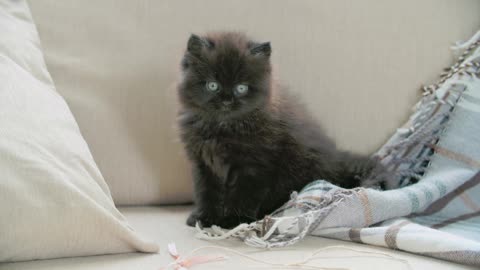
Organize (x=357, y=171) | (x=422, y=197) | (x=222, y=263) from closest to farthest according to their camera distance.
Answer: (x=222, y=263), (x=422, y=197), (x=357, y=171)

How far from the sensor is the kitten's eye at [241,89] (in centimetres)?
157

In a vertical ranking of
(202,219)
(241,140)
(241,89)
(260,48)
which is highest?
(260,48)

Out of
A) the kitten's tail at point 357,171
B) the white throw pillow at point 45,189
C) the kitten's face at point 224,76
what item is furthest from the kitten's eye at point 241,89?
the white throw pillow at point 45,189

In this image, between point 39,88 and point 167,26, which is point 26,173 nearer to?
point 39,88

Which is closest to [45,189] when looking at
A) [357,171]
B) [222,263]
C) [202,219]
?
[222,263]

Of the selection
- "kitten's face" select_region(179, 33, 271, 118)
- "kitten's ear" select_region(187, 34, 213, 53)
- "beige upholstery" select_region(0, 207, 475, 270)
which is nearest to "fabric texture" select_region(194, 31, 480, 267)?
"beige upholstery" select_region(0, 207, 475, 270)

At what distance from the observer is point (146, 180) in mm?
1711

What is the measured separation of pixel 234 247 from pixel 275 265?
7.7 inches

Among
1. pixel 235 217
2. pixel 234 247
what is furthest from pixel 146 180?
pixel 234 247

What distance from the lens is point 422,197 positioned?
150 centimetres

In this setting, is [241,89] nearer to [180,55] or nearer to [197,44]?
[197,44]

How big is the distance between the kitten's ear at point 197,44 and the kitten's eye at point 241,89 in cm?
14

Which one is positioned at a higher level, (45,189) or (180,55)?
(180,55)

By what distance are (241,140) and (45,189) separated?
0.65 m
